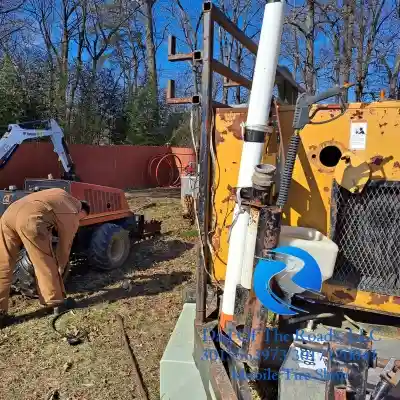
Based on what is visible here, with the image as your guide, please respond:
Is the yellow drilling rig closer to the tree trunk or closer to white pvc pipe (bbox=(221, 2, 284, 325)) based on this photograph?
white pvc pipe (bbox=(221, 2, 284, 325))

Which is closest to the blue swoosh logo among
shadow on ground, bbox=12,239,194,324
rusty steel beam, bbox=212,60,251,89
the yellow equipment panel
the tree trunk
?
the yellow equipment panel

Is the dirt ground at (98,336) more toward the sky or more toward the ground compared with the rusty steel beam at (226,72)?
more toward the ground

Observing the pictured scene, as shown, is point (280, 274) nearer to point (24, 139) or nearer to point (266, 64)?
point (266, 64)

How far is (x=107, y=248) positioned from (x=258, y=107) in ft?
14.2

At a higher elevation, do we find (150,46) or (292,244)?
(150,46)

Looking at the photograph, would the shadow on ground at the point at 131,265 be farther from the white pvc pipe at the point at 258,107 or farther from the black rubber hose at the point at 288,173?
the black rubber hose at the point at 288,173

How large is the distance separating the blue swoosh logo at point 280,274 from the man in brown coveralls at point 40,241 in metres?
3.16

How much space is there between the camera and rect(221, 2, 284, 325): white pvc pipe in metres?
2.20

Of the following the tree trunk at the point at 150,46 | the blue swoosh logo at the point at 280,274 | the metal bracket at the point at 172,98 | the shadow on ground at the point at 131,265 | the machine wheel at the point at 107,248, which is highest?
the tree trunk at the point at 150,46

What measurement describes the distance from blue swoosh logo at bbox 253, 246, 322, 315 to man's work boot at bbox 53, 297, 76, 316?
3.27m

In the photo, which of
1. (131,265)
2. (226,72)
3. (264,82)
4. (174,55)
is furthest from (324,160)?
(131,265)

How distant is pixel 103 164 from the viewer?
52.3ft

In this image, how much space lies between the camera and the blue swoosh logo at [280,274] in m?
2.04

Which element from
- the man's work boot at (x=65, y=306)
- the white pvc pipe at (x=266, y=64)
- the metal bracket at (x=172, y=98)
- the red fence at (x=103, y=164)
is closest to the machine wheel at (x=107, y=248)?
the man's work boot at (x=65, y=306)
